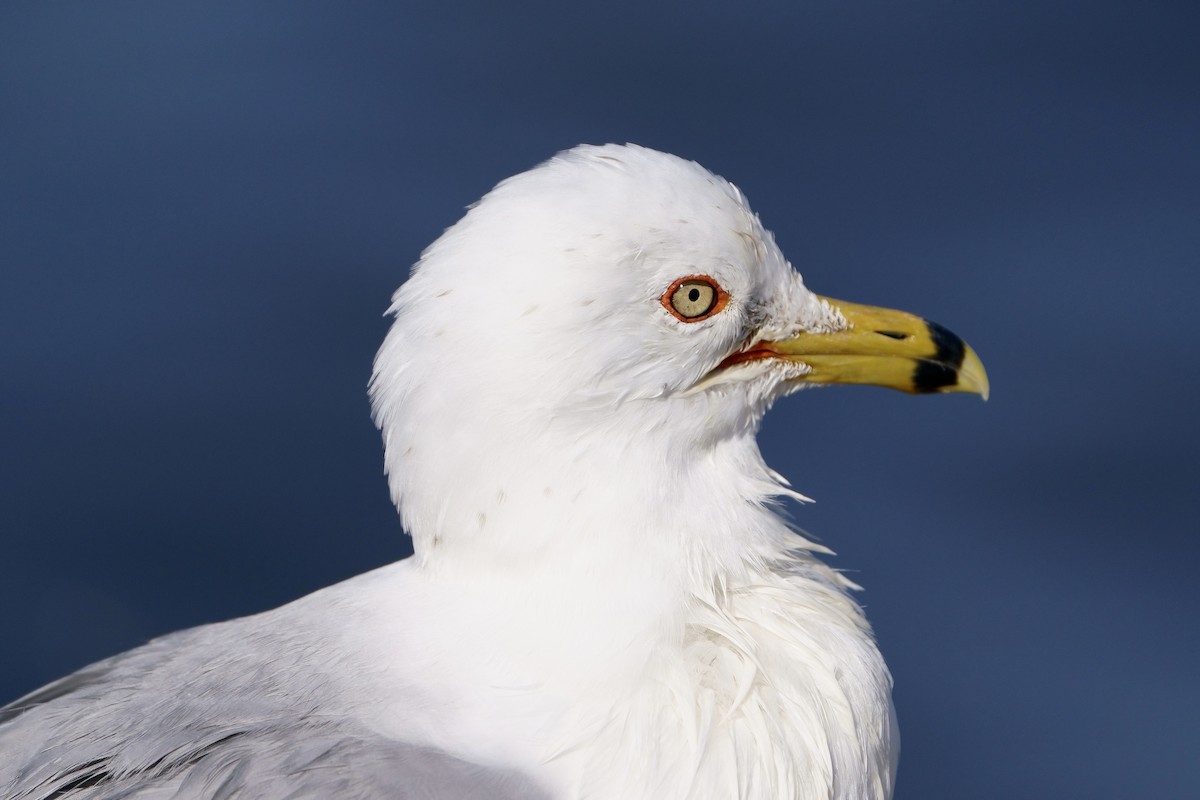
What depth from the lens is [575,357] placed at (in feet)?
4.75

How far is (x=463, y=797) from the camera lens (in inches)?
55.3

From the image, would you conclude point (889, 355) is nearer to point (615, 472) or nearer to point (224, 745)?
point (615, 472)

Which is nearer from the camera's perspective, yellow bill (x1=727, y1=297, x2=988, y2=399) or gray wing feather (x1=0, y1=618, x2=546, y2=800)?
gray wing feather (x1=0, y1=618, x2=546, y2=800)

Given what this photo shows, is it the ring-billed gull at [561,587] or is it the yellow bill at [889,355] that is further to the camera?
the yellow bill at [889,355]

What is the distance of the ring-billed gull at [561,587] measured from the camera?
1.45 meters

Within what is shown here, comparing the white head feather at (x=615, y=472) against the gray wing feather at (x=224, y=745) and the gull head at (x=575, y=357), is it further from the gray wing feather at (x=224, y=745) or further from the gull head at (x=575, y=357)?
the gray wing feather at (x=224, y=745)

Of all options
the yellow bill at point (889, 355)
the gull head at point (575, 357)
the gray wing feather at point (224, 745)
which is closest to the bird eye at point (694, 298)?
the gull head at point (575, 357)

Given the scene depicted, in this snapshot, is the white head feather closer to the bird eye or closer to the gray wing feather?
the bird eye

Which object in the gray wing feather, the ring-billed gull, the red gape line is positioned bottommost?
the gray wing feather

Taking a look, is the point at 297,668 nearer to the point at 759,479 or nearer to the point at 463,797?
the point at 463,797

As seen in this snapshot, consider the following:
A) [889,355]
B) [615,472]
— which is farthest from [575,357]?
[889,355]

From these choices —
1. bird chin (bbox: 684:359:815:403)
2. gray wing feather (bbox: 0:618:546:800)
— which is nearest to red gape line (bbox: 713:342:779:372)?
bird chin (bbox: 684:359:815:403)

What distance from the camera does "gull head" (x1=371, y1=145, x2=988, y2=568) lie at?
1.45 metres

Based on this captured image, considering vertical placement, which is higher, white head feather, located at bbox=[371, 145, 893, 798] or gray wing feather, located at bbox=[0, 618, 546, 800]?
white head feather, located at bbox=[371, 145, 893, 798]
